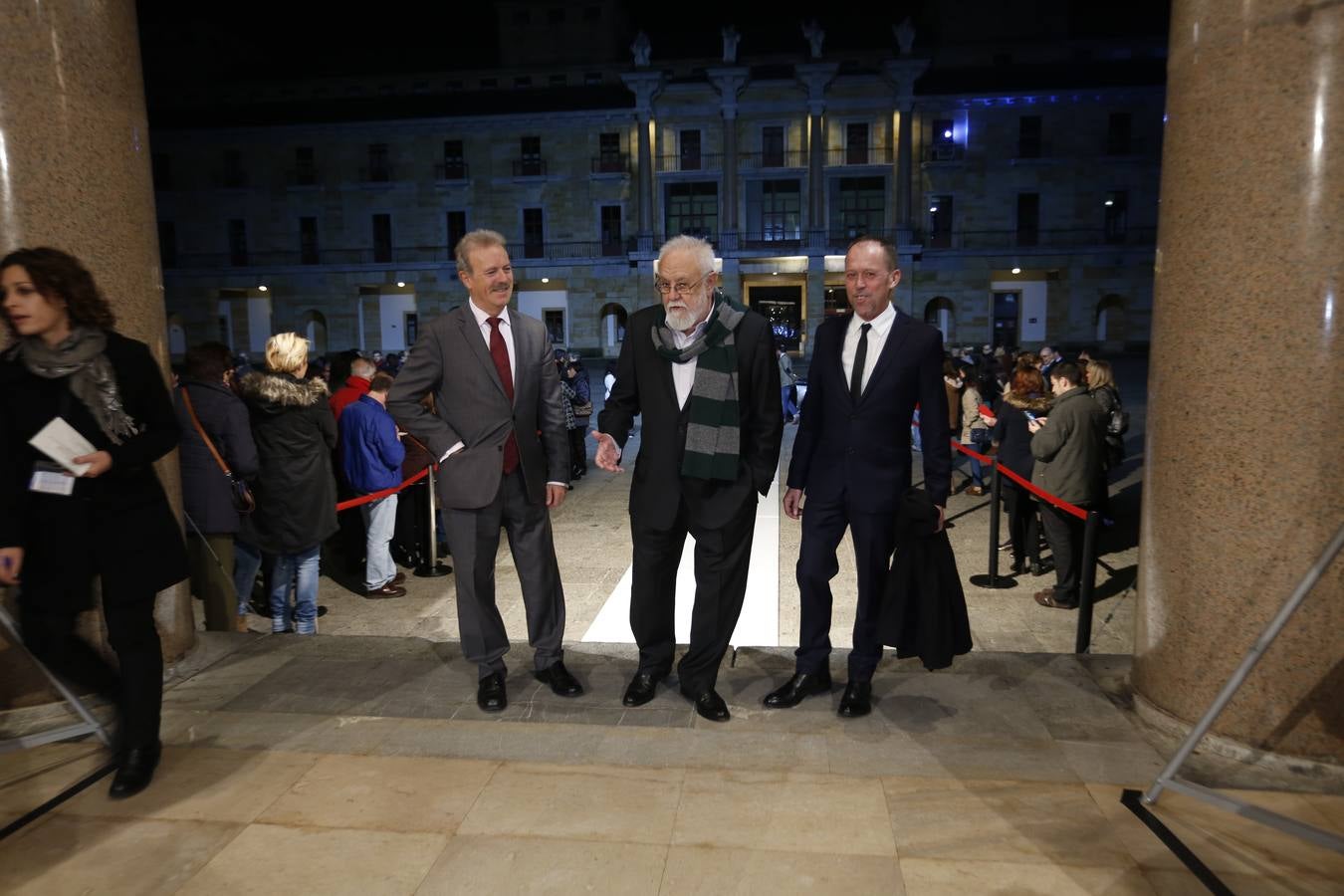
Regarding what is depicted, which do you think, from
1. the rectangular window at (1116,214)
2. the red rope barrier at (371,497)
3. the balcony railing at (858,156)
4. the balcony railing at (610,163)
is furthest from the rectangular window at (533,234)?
the red rope barrier at (371,497)

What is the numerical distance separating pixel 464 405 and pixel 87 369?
1252 mm

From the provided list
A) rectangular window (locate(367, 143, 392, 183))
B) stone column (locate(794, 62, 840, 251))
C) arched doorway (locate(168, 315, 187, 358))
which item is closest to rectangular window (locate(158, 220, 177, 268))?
arched doorway (locate(168, 315, 187, 358))

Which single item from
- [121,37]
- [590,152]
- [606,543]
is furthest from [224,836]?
[590,152]

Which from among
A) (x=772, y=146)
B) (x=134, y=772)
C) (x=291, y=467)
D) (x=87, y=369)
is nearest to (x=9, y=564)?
(x=87, y=369)

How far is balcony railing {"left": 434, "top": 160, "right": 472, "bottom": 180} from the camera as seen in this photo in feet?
135

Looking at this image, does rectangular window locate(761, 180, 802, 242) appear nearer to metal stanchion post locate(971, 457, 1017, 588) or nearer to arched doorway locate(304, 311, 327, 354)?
arched doorway locate(304, 311, 327, 354)

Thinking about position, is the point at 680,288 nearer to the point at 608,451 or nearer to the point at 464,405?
the point at 608,451

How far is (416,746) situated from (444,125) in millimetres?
41680

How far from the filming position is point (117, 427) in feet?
9.07

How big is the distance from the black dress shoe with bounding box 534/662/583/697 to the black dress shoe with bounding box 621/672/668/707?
214 millimetres

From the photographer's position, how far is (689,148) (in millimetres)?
40438

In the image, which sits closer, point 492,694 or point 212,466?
point 492,694

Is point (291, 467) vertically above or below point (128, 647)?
above

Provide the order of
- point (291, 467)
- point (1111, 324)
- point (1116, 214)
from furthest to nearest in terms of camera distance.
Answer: point (1116, 214) → point (1111, 324) → point (291, 467)
